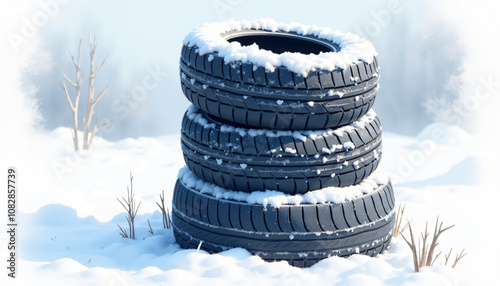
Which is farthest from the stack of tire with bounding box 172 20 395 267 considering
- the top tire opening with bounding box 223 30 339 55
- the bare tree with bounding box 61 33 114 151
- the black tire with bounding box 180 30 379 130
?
the bare tree with bounding box 61 33 114 151

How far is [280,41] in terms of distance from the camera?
7844 millimetres

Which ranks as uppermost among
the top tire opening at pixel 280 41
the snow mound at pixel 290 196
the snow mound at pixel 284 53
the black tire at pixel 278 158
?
the top tire opening at pixel 280 41

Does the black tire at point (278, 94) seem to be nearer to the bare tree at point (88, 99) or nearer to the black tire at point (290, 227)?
the black tire at point (290, 227)

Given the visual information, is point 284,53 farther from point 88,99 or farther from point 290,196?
point 88,99

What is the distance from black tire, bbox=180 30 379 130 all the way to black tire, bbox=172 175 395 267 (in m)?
0.72

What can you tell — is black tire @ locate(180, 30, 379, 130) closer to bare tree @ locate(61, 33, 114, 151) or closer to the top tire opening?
the top tire opening

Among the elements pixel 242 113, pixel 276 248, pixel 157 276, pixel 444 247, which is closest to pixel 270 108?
pixel 242 113

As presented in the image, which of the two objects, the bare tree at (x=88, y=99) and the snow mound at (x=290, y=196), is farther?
the bare tree at (x=88, y=99)

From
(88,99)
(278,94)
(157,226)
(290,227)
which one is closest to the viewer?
(278,94)

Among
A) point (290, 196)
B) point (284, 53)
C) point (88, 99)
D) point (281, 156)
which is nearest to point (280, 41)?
point (284, 53)

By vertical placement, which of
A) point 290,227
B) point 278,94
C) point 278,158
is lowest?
point 290,227

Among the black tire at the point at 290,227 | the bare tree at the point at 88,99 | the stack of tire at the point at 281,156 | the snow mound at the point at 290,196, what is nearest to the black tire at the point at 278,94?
the stack of tire at the point at 281,156

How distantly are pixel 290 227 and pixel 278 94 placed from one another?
1.12 m

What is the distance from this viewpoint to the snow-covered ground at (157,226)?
6.00 m
